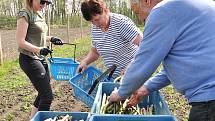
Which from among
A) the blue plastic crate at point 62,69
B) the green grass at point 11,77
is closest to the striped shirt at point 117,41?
the blue plastic crate at point 62,69

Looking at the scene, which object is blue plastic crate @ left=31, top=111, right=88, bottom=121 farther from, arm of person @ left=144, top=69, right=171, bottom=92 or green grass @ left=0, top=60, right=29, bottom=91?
green grass @ left=0, top=60, right=29, bottom=91

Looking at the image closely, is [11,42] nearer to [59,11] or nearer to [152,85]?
[59,11]

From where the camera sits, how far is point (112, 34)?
13.6 feet

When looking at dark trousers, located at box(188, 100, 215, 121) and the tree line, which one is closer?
dark trousers, located at box(188, 100, 215, 121)

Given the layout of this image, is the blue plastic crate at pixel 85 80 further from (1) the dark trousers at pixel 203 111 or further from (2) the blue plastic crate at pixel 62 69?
(1) the dark trousers at pixel 203 111

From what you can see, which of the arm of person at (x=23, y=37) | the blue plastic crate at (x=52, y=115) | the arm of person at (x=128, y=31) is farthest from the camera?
the arm of person at (x=23, y=37)

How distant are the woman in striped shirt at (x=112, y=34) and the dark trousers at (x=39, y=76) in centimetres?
75

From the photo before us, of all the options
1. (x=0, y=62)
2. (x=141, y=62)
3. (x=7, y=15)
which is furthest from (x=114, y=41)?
(x=7, y=15)

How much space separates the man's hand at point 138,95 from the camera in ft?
10.5

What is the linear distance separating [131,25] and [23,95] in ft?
13.1

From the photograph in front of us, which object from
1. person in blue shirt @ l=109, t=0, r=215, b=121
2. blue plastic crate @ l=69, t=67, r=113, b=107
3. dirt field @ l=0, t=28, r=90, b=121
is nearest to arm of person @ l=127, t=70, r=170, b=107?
person in blue shirt @ l=109, t=0, r=215, b=121

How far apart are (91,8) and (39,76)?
1180 millimetres

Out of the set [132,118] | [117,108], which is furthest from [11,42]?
[132,118]

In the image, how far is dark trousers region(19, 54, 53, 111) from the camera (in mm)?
4648
